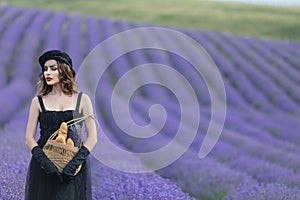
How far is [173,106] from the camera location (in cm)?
1104

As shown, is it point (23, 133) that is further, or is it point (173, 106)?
point (173, 106)

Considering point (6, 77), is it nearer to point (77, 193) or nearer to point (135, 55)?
point (135, 55)

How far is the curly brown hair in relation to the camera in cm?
306

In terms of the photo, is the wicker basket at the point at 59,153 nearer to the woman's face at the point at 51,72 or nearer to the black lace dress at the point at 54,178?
the black lace dress at the point at 54,178

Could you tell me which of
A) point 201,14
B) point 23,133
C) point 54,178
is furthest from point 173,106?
point 201,14

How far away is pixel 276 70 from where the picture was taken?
15.0 metres

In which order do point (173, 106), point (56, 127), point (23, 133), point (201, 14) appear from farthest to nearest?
point (201, 14)
point (173, 106)
point (23, 133)
point (56, 127)

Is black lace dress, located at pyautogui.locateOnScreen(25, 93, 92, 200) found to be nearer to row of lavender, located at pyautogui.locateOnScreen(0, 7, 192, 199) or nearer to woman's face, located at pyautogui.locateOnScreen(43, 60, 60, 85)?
woman's face, located at pyautogui.locateOnScreen(43, 60, 60, 85)

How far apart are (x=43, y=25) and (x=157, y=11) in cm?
1012

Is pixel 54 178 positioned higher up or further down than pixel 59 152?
further down

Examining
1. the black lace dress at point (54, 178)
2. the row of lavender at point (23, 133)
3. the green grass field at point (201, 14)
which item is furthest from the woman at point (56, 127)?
the green grass field at point (201, 14)

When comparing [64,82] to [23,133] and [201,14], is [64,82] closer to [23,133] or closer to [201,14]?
[23,133]

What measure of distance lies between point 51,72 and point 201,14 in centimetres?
2436

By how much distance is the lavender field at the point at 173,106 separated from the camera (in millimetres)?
4512
